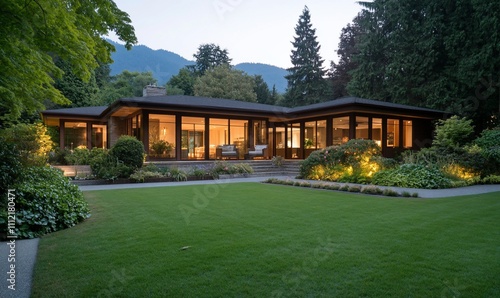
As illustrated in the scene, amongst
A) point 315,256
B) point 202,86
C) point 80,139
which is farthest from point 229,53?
point 315,256

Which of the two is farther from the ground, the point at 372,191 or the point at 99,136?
the point at 99,136

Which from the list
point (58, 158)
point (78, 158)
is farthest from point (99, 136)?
point (78, 158)

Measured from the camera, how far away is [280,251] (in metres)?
3.51

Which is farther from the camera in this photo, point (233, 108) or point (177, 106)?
point (233, 108)

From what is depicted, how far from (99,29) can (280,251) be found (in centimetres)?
398

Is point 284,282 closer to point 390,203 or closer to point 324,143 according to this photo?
point 390,203

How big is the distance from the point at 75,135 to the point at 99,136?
1.63 m

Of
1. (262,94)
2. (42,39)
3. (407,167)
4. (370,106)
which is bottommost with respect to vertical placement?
(407,167)

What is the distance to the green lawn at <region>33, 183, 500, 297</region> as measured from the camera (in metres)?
2.62

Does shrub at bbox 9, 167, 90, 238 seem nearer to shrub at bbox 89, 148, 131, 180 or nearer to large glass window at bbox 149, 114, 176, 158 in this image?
shrub at bbox 89, 148, 131, 180

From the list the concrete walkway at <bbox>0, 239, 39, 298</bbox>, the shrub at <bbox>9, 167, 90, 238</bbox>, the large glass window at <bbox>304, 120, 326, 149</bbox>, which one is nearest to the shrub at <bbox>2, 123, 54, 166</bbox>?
the shrub at <bbox>9, 167, 90, 238</bbox>

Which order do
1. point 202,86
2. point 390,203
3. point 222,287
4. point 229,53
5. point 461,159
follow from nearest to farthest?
point 222,287 < point 390,203 < point 461,159 < point 202,86 < point 229,53

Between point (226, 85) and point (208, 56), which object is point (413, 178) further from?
point (208, 56)

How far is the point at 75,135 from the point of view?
2147cm
